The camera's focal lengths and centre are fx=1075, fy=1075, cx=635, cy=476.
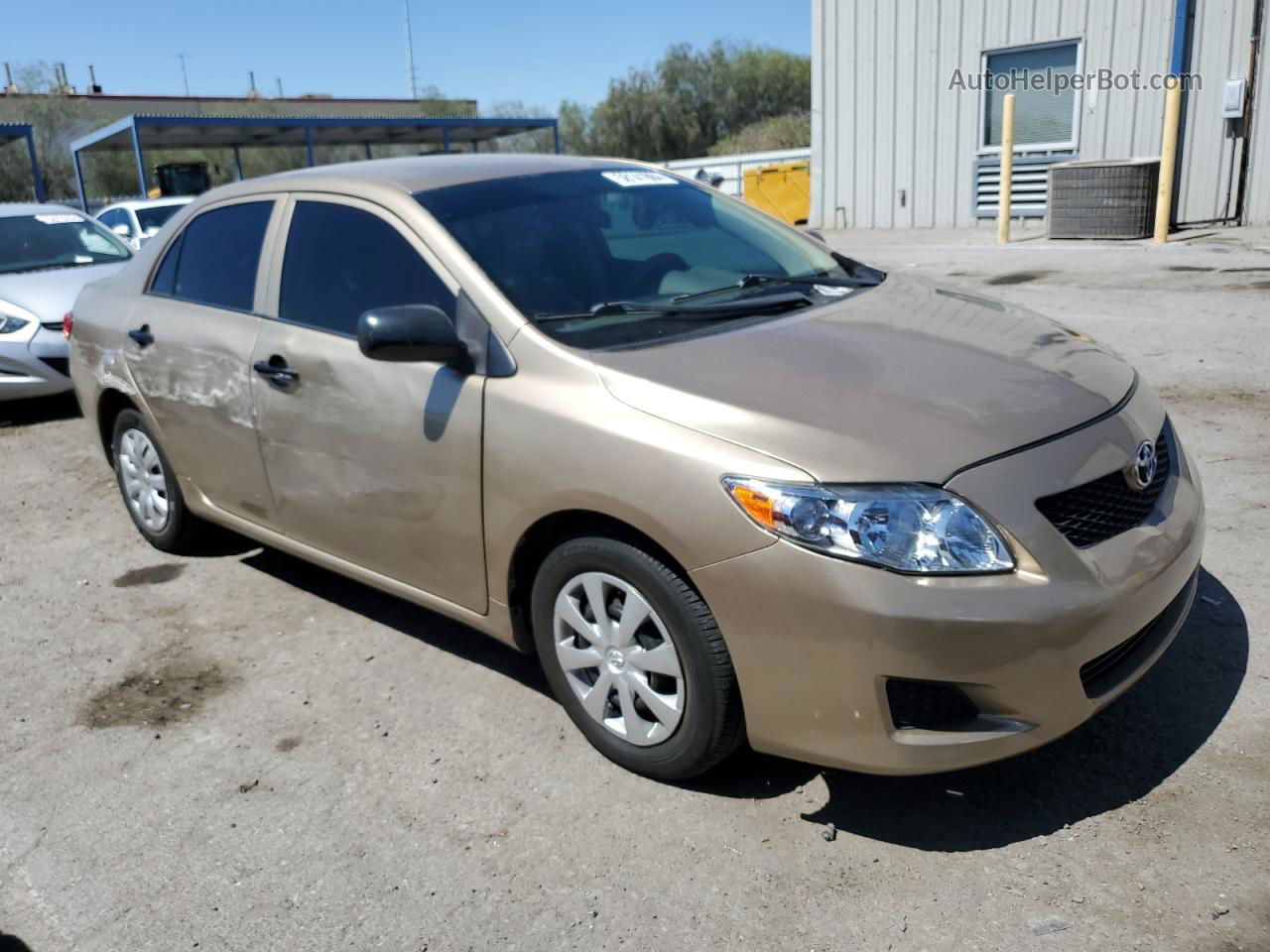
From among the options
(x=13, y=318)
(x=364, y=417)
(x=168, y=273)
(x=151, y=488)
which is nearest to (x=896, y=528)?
(x=364, y=417)

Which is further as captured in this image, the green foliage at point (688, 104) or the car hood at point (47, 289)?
the green foliage at point (688, 104)

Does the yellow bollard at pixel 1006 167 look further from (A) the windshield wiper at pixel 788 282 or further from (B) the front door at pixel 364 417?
(B) the front door at pixel 364 417

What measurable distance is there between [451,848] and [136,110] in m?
51.7

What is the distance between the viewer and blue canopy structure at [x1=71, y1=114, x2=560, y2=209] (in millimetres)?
26422

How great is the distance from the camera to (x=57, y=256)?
9242mm

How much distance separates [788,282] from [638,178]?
802 millimetres

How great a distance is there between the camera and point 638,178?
4.15 m

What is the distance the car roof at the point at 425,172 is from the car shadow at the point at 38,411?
16.5ft

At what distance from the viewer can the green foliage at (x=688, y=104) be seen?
48.1 meters

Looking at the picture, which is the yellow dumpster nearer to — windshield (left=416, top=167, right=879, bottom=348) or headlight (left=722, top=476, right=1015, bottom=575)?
windshield (left=416, top=167, right=879, bottom=348)

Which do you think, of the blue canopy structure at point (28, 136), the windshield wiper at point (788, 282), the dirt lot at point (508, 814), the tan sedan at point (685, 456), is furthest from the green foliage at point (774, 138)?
the dirt lot at point (508, 814)

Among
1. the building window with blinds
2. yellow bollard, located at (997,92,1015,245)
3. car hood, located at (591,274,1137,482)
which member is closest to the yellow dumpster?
the building window with blinds

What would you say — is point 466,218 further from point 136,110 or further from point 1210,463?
point 136,110

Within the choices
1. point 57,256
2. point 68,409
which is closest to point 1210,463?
point 68,409
